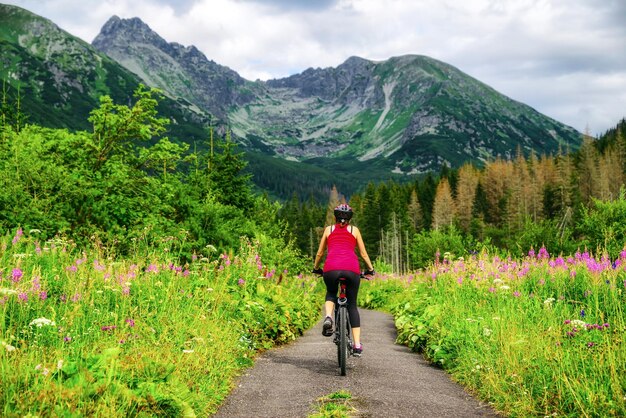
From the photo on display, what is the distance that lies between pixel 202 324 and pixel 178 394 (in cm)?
223

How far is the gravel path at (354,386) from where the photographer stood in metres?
5.65

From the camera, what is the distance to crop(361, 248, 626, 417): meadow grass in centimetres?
505

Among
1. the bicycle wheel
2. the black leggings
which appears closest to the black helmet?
the black leggings

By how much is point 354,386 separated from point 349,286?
157 cm

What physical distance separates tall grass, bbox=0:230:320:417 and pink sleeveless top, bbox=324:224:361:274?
1.96 metres

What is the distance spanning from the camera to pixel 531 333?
671 cm

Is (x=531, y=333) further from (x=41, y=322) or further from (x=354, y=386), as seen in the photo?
(x=41, y=322)

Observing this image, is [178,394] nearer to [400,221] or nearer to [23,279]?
[23,279]

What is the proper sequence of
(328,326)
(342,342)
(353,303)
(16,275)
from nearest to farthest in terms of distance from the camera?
(16,275) < (342,342) < (328,326) < (353,303)

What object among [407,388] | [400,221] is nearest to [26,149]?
[407,388]

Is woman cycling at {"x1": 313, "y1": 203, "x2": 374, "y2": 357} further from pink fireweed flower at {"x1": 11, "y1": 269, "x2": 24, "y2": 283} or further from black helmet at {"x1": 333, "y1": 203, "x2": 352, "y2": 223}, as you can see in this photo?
pink fireweed flower at {"x1": 11, "y1": 269, "x2": 24, "y2": 283}

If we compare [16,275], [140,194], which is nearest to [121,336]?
[16,275]

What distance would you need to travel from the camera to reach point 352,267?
7648 mm

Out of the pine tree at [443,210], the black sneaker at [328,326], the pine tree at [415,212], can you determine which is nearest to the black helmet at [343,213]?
the black sneaker at [328,326]
